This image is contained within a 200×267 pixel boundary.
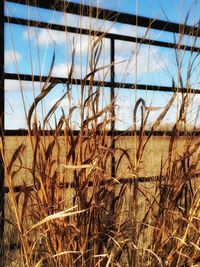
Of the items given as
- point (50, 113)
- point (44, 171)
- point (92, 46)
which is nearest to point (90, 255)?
point (44, 171)

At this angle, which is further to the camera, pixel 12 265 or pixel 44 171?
pixel 12 265

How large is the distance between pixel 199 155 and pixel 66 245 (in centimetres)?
51

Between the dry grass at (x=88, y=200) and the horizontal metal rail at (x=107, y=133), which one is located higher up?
the horizontal metal rail at (x=107, y=133)

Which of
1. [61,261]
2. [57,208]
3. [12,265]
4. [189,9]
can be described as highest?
[189,9]

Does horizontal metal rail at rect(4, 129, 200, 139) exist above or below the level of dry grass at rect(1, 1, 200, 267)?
above

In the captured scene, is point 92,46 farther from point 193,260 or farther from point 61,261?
point 193,260

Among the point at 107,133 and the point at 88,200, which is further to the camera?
the point at 107,133

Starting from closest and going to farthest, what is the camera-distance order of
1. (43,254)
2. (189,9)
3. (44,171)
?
(44,171) < (43,254) < (189,9)

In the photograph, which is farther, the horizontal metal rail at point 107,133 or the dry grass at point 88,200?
the horizontal metal rail at point 107,133

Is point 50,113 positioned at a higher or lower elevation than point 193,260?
higher

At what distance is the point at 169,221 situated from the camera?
1.36m

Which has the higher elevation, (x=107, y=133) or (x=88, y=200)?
(x=107, y=133)

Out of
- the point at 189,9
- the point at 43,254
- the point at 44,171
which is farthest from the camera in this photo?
the point at 189,9

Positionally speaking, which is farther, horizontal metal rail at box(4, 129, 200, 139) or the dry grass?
horizontal metal rail at box(4, 129, 200, 139)
